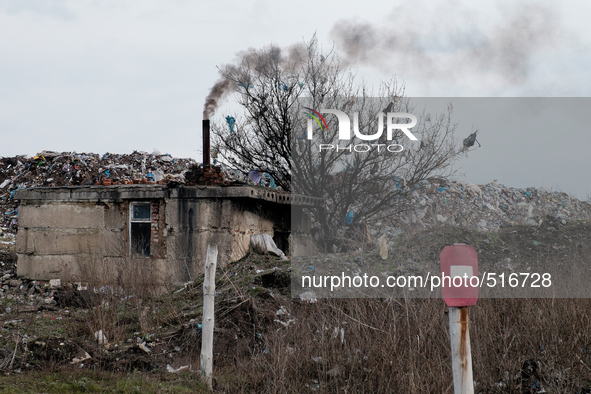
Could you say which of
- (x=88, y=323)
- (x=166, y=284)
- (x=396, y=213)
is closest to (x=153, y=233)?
(x=166, y=284)

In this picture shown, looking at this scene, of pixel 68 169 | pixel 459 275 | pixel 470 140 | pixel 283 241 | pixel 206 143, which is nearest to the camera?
pixel 459 275

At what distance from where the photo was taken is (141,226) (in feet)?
41.7

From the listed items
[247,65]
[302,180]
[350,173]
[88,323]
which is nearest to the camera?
[88,323]

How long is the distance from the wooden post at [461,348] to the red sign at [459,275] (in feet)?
0.37

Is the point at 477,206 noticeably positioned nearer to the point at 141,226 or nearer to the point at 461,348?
the point at 141,226

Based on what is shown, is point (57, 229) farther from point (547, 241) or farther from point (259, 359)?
point (547, 241)

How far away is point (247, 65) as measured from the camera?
62.6 feet

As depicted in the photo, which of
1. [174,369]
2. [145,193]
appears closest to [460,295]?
[174,369]

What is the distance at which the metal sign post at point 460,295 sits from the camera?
3336 millimetres

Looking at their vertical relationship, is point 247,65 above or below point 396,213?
above

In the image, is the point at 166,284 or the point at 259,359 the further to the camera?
the point at 166,284

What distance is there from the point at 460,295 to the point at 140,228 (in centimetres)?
1052

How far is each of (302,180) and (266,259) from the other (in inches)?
232

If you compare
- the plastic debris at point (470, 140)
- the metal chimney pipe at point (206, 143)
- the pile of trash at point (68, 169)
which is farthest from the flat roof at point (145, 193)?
the pile of trash at point (68, 169)
